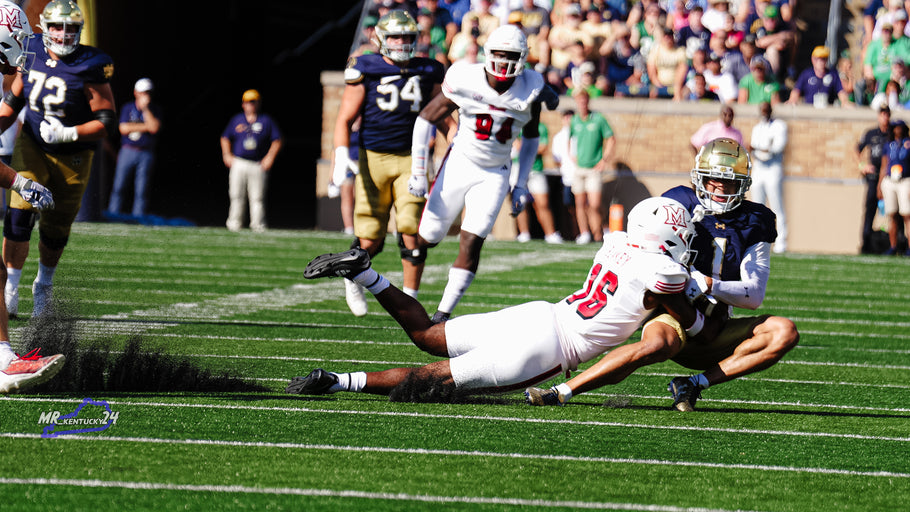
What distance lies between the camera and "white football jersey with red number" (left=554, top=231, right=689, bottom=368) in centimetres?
502

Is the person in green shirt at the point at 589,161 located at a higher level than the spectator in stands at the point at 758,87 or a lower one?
lower

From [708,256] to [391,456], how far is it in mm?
1954

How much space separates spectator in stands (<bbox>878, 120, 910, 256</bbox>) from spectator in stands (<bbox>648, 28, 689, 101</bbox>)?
2.80 m

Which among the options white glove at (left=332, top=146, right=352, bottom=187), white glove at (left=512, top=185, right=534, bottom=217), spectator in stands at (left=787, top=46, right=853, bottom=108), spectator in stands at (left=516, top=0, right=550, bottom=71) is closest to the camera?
white glove at (left=512, top=185, right=534, bottom=217)

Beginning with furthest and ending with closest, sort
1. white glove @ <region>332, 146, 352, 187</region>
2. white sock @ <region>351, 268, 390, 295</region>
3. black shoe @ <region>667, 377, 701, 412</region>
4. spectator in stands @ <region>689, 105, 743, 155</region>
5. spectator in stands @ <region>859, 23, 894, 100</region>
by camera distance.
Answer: spectator in stands @ <region>859, 23, 894, 100</region> < spectator in stands @ <region>689, 105, 743, 155</region> < white glove @ <region>332, 146, 352, 187</region> < black shoe @ <region>667, 377, 701, 412</region> < white sock @ <region>351, 268, 390, 295</region>

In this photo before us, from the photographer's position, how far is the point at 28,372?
15.8 feet

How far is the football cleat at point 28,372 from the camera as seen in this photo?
15.8ft

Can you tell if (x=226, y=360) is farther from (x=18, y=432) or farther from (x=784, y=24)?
(x=784, y=24)

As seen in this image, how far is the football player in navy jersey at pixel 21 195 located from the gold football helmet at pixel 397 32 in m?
3.22

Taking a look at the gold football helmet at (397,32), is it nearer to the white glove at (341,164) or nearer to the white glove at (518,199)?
the white glove at (341,164)

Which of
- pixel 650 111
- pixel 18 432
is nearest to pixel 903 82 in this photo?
pixel 650 111

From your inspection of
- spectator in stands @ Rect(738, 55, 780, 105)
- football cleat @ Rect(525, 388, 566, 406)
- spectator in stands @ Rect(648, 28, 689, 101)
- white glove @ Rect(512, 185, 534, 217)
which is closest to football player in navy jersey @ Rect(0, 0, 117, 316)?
white glove @ Rect(512, 185, 534, 217)

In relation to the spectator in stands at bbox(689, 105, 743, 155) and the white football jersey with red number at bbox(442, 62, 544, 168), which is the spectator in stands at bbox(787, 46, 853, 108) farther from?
the white football jersey with red number at bbox(442, 62, 544, 168)

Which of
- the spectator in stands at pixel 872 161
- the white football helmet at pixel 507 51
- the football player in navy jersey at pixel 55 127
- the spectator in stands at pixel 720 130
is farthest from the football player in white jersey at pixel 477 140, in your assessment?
the spectator in stands at pixel 872 161
